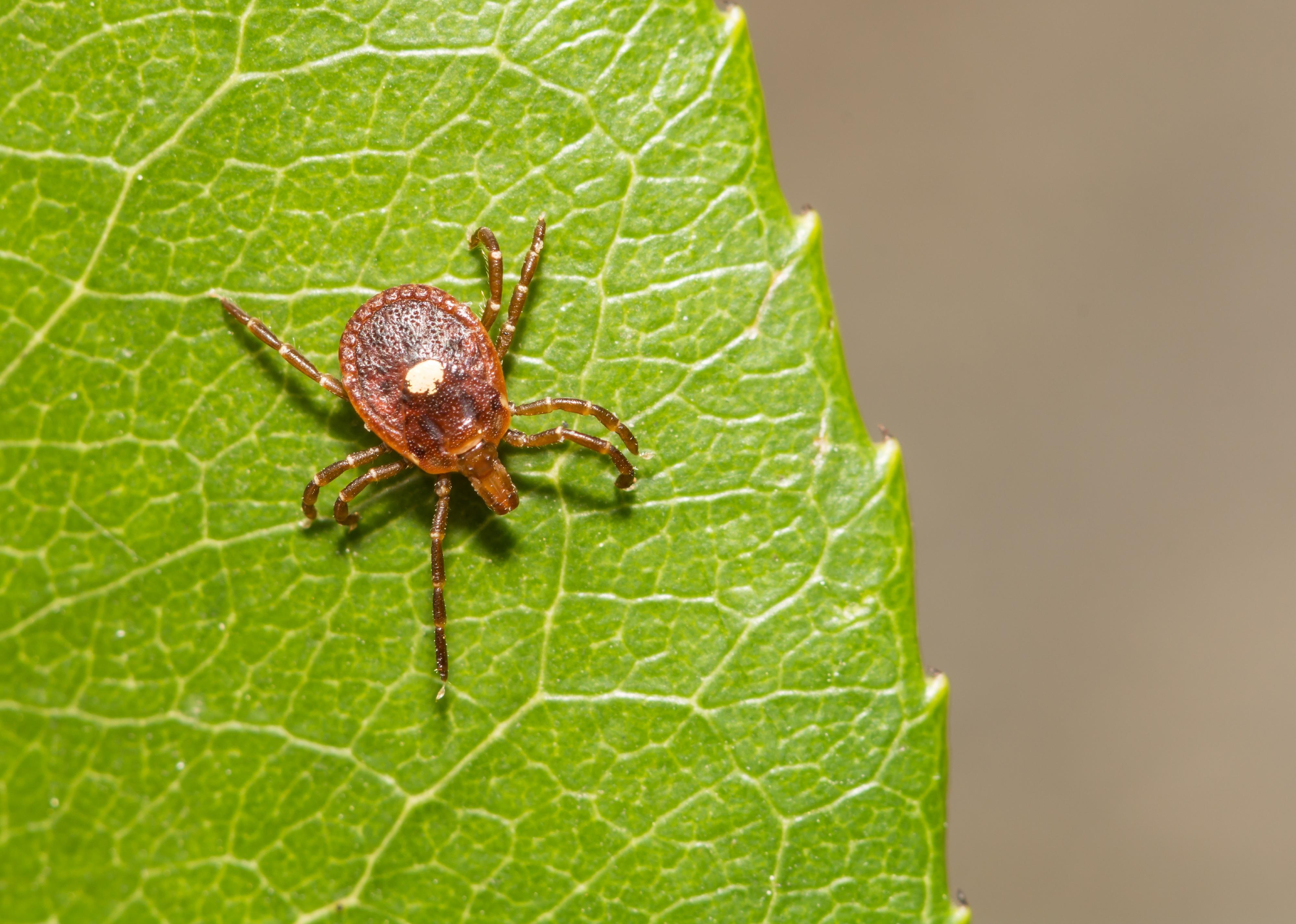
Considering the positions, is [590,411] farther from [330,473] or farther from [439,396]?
[330,473]

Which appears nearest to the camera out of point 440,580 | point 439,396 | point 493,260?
point 493,260

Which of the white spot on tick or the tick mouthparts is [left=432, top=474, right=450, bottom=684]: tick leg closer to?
the tick mouthparts

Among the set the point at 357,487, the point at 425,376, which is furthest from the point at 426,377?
the point at 357,487

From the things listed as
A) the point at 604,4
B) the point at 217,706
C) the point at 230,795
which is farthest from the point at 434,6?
the point at 230,795

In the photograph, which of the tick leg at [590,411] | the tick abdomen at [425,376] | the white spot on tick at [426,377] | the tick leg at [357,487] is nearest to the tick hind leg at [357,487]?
the tick leg at [357,487]

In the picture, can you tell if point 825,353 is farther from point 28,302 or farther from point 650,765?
point 28,302

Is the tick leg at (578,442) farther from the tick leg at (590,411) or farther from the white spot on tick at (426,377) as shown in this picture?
the white spot on tick at (426,377)
